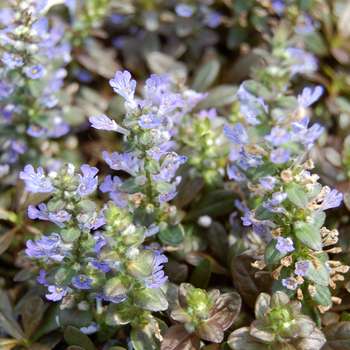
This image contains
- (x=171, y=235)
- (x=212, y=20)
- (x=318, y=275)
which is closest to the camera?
(x=318, y=275)

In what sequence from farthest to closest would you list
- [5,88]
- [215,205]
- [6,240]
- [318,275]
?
[5,88]
[215,205]
[6,240]
[318,275]

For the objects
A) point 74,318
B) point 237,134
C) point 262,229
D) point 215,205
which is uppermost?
point 237,134

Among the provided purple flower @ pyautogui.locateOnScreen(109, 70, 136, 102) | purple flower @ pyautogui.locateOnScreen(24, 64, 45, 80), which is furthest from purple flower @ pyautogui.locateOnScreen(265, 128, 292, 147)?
purple flower @ pyautogui.locateOnScreen(24, 64, 45, 80)

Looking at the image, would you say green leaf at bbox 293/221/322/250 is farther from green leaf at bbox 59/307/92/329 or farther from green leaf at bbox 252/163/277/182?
green leaf at bbox 59/307/92/329

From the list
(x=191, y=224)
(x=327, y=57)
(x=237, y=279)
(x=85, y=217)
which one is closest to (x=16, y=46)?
(x=85, y=217)

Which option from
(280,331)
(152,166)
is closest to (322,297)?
(280,331)

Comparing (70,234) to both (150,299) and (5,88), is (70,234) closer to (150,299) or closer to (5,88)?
(150,299)

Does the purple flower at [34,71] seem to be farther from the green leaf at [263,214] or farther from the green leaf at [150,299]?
the green leaf at [263,214]
